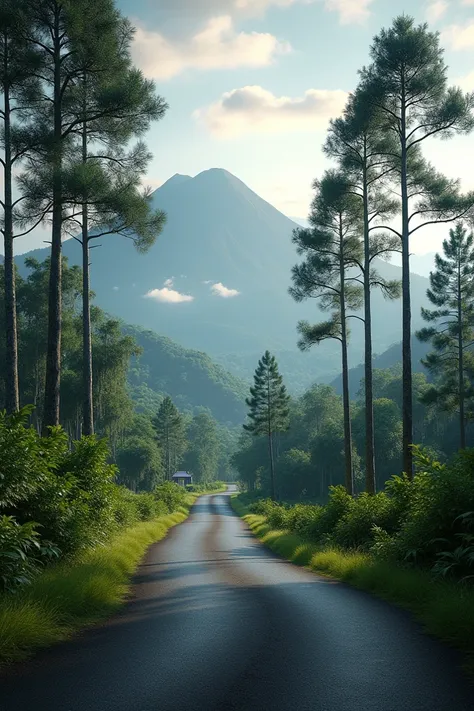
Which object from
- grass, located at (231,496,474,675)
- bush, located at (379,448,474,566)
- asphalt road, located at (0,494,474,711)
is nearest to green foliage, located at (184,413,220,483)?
grass, located at (231,496,474,675)

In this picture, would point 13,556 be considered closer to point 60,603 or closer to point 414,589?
point 60,603

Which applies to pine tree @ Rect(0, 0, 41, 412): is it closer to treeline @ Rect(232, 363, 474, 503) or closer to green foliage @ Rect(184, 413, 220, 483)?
treeline @ Rect(232, 363, 474, 503)

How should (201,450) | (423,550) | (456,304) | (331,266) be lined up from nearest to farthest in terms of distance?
(423,550), (331,266), (456,304), (201,450)

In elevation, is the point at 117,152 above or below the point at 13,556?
above

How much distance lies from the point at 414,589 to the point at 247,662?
427cm

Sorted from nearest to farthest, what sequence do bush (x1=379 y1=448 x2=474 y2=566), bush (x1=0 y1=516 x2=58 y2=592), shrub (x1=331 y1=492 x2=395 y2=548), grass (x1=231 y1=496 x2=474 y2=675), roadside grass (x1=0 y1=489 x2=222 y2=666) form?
1. roadside grass (x1=0 y1=489 x2=222 y2=666)
2. grass (x1=231 y1=496 x2=474 y2=675)
3. bush (x1=0 y1=516 x2=58 y2=592)
4. bush (x1=379 y1=448 x2=474 y2=566)
5. shrub (x1=331 y1=492 x2=395 y2=548)

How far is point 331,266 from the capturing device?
88.6ft

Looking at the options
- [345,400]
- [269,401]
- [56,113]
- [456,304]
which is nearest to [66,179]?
[56,113]

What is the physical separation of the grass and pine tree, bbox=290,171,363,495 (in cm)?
1261

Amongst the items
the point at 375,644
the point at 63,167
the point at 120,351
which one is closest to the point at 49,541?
the point at 375,644

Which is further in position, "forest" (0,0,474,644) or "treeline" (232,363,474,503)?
"treeline" (232,363,474,503)

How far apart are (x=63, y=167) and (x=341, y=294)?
15114 mm

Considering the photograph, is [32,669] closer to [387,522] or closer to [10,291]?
[387,522]

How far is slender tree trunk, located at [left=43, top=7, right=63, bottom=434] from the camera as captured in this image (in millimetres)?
16547
